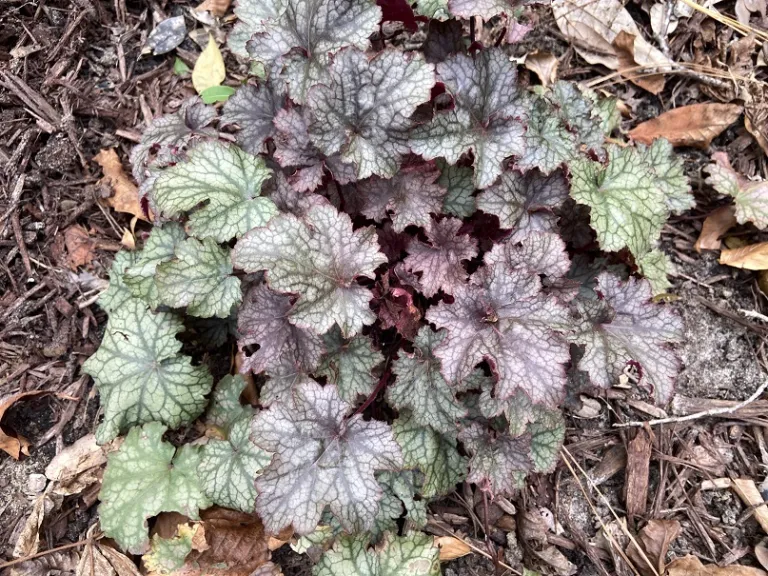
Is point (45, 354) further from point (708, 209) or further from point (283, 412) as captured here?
point (708, 209)

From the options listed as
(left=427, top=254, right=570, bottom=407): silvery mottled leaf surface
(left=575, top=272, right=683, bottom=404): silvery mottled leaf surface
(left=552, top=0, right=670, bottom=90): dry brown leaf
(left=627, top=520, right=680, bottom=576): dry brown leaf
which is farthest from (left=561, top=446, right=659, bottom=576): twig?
(left=552, top=0, right=670, bottom=90): dry brown leaf

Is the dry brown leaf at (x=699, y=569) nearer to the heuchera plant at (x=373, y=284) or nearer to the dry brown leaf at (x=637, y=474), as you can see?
the dry brown leaf at (x=637, y=474)

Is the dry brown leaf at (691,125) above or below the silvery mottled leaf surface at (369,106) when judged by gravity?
below

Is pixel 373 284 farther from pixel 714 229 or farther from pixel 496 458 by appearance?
pixel 714 229

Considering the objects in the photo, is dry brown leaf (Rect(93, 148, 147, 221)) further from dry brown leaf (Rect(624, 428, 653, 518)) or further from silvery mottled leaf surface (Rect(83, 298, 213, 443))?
dry brown leaf (Rect(624, 428, 653, 518))

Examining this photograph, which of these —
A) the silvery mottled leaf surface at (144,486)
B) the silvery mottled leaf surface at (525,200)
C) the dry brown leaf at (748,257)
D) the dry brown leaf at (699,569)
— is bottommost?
the dry brown leaf at (699,569)

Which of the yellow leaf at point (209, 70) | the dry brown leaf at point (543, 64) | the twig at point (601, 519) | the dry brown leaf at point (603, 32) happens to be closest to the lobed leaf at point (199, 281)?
the yellow leaf at point (209, 70)
